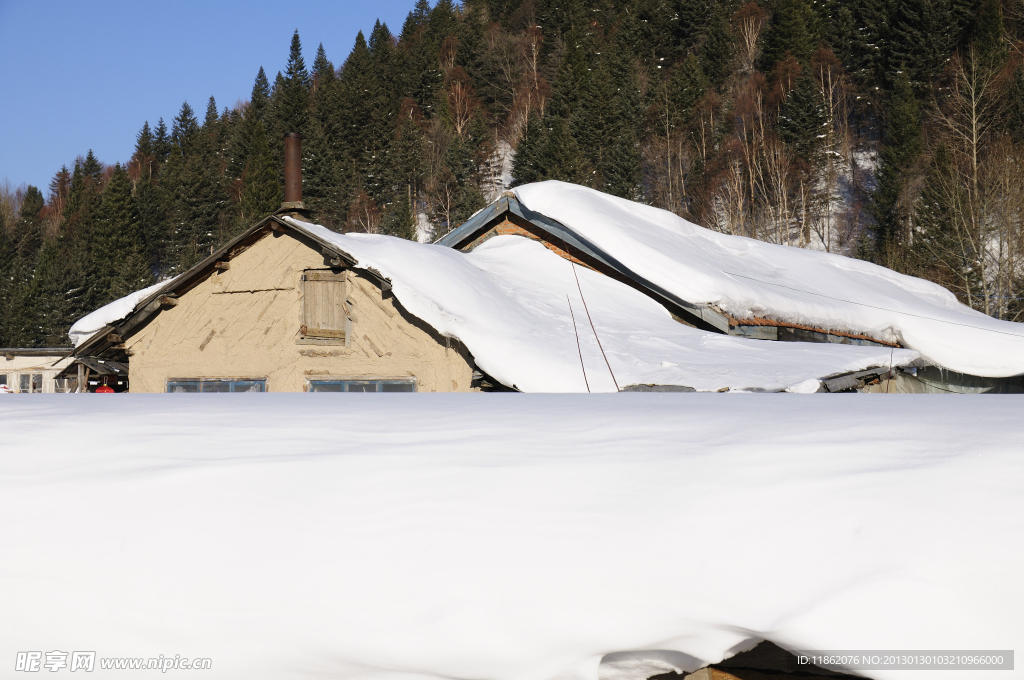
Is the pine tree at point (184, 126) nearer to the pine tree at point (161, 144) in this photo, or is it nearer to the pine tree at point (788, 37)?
the pine tree at point (161, 144)


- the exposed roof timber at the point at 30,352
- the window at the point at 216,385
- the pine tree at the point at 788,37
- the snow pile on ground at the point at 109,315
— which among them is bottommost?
the window at the point at 216,385

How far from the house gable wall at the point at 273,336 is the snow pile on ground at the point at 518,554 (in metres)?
9.14

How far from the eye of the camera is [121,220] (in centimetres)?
5738

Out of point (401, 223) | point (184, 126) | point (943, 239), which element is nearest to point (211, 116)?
point (184, 126)

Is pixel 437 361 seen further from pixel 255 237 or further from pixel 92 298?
pixel 92 298

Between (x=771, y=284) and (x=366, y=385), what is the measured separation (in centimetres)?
757

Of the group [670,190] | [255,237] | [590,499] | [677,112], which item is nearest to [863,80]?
[677,112]

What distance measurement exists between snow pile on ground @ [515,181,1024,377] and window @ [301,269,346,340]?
4.33m

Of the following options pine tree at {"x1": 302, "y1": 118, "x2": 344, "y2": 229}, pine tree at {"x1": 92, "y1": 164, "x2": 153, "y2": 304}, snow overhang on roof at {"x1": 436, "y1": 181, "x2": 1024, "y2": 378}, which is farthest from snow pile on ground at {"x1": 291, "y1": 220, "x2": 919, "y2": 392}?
pine tree at {"x1": 302, "y1": 118, "x2": 344, "y2": 229}

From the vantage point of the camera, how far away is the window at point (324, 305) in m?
12.1

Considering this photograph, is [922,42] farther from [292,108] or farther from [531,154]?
[292,108]

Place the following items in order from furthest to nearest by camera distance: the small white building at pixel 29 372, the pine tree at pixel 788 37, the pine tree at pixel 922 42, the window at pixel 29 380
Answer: the pine tree at pixel 788 37, the pine tree at pixel 922 42, the window at pixel 29 380, the small white building at pixel 29 372

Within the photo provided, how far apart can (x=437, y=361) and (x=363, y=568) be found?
Result: 9503mm

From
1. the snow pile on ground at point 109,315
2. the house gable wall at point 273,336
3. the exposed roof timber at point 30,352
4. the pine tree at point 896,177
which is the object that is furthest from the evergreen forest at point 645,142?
the snow pile on ground at point 109,315
